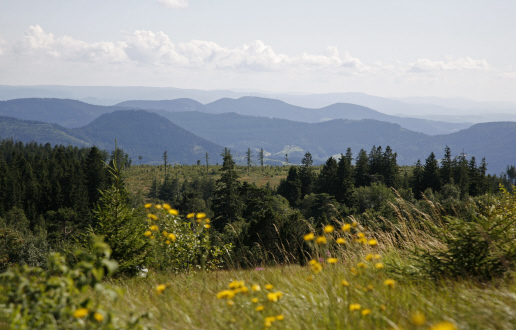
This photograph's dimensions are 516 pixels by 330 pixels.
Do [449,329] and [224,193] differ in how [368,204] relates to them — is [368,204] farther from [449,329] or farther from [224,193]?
[449,329]

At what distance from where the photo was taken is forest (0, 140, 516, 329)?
9.32ft

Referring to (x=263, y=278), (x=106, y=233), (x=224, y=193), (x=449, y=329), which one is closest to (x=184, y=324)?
(x=263, y=278)

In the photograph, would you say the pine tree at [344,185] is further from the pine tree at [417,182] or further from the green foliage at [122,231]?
the green foliage at [122,231]

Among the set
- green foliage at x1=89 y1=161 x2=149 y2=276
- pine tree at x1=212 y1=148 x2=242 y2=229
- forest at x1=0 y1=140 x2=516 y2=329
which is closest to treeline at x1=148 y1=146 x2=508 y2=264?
pine tree at x1=212 y1=148 x2=242 y2=229

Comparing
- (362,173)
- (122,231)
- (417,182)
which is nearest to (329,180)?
(362,173)

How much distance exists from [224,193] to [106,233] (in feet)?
126

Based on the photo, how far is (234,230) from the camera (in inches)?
249

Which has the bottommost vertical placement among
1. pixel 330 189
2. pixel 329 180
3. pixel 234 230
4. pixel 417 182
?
pixel 330 189

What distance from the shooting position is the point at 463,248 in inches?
144

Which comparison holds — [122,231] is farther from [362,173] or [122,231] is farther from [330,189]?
[362,173]

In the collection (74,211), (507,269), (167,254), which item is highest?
(507,269)

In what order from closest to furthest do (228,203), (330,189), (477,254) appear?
1. (477,254)
2. (228,203)
3. (330,189)

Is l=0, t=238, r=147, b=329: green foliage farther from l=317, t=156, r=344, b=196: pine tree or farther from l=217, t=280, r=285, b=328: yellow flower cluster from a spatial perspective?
l=317, t=156, r=344, b=196: pine tree

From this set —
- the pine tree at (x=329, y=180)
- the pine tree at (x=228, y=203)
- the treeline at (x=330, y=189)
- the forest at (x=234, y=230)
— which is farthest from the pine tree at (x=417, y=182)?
the pine tree at (x=228, y=203)
